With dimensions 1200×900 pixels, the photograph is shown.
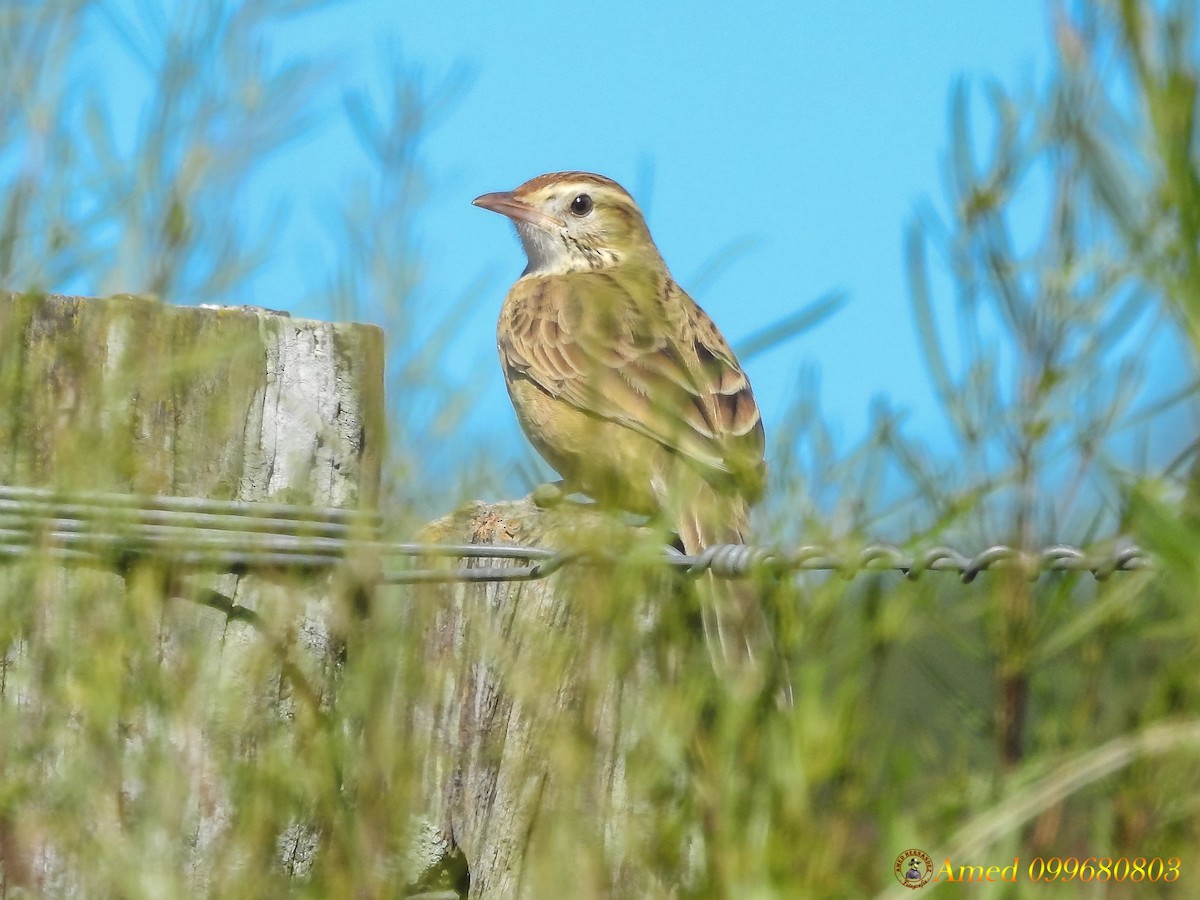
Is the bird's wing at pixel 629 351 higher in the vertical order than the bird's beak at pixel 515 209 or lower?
lower

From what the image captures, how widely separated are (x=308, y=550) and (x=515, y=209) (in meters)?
5.60

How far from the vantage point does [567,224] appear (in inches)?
331

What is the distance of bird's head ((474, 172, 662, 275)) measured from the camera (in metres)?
8.36

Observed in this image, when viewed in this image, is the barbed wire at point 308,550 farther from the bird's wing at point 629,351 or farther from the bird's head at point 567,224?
the bird's head at point 567,224

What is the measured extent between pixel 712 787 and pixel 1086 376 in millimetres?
559

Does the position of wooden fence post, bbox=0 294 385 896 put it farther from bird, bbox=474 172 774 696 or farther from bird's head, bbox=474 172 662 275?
bird's head, bbox=474 172 662 275

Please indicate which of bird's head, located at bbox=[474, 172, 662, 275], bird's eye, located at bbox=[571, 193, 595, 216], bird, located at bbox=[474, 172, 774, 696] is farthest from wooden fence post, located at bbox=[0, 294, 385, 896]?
bird's eye, located at bbox=[571, 193, 595, 216]

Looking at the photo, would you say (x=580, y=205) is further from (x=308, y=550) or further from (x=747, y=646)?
(x=747, y=646)

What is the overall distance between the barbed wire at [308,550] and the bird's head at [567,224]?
16.0 ft

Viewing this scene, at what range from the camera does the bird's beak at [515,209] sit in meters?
8.14

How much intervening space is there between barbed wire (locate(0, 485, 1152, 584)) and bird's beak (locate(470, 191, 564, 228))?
186 inches

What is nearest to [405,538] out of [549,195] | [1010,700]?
[1010,700]

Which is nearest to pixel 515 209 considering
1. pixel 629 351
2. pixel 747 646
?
pixel 629 351

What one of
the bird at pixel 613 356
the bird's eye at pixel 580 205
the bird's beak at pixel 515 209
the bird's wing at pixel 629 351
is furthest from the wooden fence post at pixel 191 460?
the bird's eye at pixel 580 205
